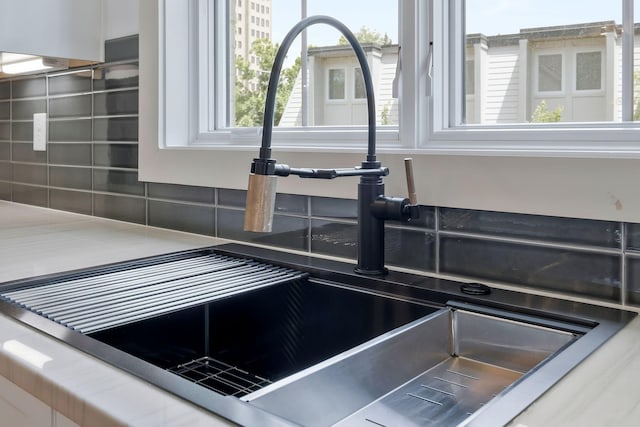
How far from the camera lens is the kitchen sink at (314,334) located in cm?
72

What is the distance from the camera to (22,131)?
2457 millimetres

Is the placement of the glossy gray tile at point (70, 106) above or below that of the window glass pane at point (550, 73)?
above

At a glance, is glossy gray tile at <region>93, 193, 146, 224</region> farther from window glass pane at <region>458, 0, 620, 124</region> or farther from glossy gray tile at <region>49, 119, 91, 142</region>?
window glass pane at <region>458, 0, 620, 124</region>

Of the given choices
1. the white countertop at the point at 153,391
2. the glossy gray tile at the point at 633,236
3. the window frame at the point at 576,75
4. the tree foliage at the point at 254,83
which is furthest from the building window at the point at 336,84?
the white countertop at the point at 153,391

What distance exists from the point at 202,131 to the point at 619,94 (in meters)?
1.13

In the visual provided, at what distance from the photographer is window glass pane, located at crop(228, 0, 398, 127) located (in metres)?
1.44

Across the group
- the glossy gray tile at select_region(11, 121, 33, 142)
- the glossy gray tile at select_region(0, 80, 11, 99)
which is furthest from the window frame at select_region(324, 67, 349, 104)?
the glossy gray tile at select_region(0, 80, 11, 99)

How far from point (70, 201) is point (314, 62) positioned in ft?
3.67

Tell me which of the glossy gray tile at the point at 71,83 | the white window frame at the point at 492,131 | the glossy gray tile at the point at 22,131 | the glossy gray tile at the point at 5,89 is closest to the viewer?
the white window frame at the point at 492,131

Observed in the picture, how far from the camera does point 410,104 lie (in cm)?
125

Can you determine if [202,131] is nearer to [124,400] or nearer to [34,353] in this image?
[34,353]

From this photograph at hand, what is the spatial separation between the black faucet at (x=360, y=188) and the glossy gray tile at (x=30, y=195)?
5.11 ft

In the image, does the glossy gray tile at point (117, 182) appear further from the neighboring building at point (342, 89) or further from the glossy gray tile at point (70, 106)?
the neighboring building at point (342, 89)

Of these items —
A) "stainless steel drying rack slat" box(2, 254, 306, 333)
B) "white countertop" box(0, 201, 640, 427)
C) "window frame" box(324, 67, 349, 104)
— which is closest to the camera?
"white countertop" box(0, 201, 640, 427)
